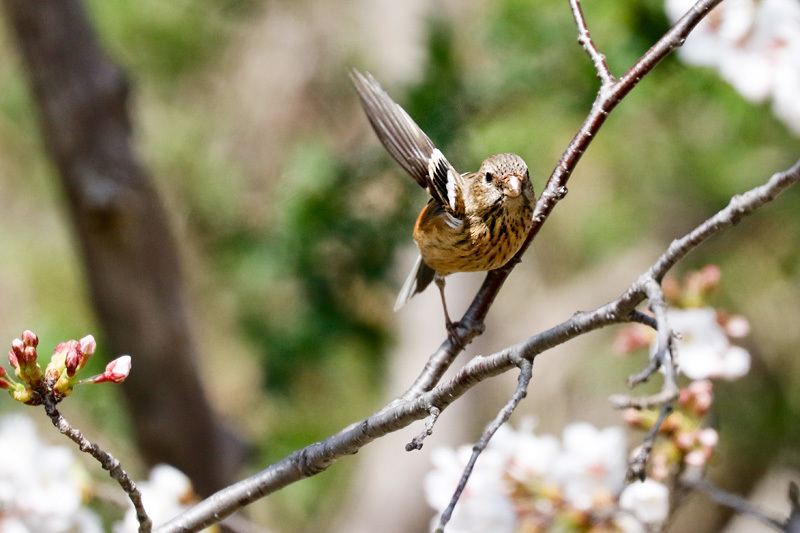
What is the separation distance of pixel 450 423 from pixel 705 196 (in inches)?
65.7

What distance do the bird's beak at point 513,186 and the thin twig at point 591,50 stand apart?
311 millimetres

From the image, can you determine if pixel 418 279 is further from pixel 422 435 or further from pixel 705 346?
pixel 422 435

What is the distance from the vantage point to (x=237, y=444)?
3.60 metres

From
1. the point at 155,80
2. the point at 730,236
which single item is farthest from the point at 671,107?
the point at 155,80

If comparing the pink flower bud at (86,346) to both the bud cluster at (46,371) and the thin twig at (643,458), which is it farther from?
the thin twig at (643,458)

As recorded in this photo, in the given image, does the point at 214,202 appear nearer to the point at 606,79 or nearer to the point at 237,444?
the point at 237,444

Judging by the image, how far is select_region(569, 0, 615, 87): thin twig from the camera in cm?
159

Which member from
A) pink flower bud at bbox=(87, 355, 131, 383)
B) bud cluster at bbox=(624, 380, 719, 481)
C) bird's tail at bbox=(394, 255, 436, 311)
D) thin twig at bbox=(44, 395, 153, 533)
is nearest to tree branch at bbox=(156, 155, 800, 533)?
thin twig at bbox=(44, 395, 153, 533)

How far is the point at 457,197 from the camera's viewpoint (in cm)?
199

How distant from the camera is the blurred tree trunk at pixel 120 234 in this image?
3135 mm

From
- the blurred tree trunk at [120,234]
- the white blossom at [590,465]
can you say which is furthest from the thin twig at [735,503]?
the blurred tree trunk at [120,234]

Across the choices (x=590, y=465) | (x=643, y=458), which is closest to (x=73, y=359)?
(x=643, y=458)

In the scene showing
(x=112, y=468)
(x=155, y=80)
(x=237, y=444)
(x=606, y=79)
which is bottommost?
(x=112, y=468)

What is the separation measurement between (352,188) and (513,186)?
6.27ft
